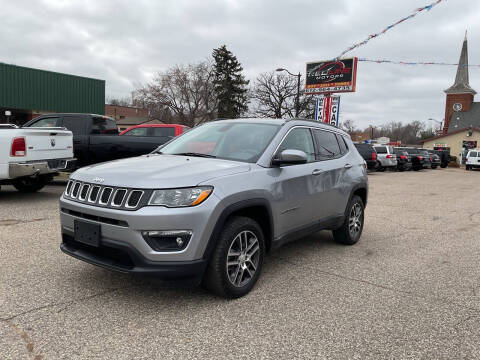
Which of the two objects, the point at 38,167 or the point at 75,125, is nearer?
the point at 38,167

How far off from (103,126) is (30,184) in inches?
102

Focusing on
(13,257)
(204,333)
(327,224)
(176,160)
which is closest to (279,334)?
(204,333)

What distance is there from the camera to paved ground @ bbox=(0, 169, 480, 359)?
2814 millimetres

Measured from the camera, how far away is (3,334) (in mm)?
2869

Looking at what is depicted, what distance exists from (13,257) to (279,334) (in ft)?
10.9

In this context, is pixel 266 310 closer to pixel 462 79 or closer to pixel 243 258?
pixel 243 258

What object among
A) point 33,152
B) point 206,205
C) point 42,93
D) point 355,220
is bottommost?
point 355,220

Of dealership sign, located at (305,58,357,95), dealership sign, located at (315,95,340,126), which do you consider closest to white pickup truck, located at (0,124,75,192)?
dealership sign, located at (315,95,340,126)

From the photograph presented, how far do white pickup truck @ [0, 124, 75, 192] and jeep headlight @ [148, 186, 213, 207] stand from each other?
5.51 metres

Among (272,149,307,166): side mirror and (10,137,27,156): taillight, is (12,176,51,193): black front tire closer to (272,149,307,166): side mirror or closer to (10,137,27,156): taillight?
(10,137,27,156): taillight

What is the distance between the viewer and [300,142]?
15.3 ft

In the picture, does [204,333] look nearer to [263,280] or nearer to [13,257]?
[263,280]

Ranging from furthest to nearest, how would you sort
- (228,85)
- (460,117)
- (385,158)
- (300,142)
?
(460,117)
(228,85)
(385,158)
(300,142)

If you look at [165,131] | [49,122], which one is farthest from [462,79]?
[49,122]
